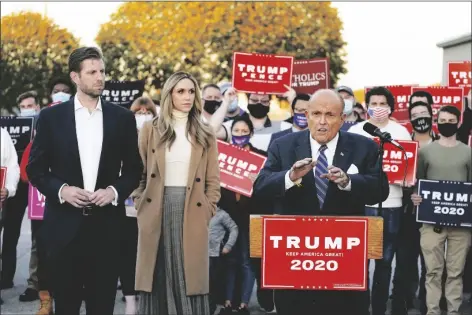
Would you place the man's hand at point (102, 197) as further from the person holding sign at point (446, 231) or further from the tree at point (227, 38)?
the tree at point (227, 38)

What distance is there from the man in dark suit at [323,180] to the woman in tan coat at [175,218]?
4.18ft

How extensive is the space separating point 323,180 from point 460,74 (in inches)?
387

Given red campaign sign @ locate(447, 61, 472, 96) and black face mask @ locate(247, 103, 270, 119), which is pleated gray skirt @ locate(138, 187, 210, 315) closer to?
black face mask @ locate(247, 103, 270, 119)

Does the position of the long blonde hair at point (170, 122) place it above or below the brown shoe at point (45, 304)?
above

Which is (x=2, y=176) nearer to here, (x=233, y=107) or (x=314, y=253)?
→ (x=233, y=107)

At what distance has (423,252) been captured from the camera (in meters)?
8.66

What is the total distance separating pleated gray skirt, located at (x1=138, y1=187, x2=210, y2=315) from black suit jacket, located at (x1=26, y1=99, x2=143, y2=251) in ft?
2.81

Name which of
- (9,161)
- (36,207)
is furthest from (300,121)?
(9,161)

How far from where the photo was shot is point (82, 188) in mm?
5336

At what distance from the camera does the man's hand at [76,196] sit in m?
5.20

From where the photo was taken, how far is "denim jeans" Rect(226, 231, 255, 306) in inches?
343

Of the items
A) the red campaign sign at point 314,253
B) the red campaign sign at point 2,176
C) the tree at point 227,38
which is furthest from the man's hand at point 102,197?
the tree at point 227,38

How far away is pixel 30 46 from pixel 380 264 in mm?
34704

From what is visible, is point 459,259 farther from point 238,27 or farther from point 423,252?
point 238,27
